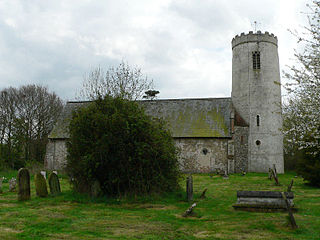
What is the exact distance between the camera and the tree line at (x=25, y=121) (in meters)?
33.3

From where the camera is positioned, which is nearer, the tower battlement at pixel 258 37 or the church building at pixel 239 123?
the church building at pixel 239 123

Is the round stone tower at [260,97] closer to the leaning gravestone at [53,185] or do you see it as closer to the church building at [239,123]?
the church building at [239,123]

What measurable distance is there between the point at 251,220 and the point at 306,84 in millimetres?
4144

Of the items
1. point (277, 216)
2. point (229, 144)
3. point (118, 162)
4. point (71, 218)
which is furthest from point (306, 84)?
point (229, 144)

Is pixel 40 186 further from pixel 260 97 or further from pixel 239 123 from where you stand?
pixel 260 97

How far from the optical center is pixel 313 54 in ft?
28.4

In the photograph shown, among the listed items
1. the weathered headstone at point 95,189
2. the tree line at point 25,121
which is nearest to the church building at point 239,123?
the tree line at point 25,121

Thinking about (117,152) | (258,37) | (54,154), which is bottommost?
(54,154)

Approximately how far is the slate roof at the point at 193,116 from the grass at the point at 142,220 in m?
15.5

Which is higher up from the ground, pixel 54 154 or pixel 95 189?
pixel 54 154

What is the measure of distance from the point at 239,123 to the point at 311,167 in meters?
12.4

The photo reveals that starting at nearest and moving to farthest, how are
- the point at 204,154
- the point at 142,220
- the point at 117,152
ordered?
the point at 142,220
the point at 117,152
the point at 204,154

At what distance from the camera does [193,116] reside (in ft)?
93.7

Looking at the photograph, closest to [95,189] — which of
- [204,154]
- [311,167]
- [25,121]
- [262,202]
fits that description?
[262,202]
